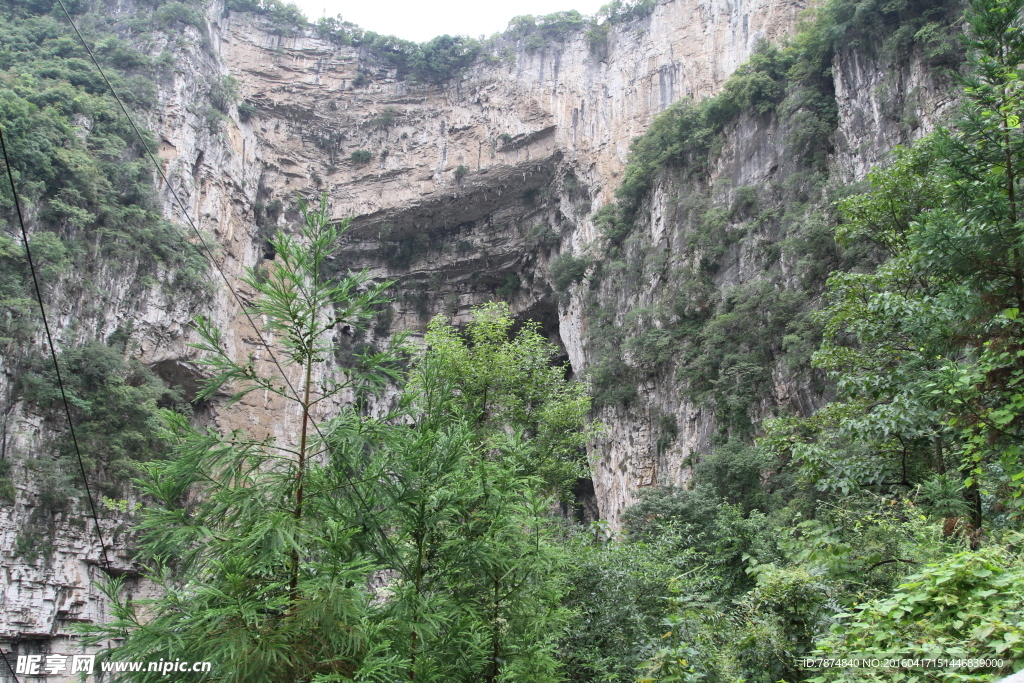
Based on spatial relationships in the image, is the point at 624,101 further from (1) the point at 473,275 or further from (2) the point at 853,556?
(2) the point at 853,556

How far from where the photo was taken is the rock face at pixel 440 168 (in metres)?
21.1

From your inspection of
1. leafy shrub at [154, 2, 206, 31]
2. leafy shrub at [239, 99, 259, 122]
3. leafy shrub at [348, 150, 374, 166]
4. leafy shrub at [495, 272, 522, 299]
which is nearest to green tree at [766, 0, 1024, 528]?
→ leafy shrub at [495, 272, 522, 299]

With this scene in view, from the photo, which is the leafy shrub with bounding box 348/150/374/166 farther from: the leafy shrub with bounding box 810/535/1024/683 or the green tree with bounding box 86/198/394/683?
the leafy shrub with bounding box 810/535/1024/683

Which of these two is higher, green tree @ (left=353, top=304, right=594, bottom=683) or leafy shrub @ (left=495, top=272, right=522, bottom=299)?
leafy shrub @ (left=495, top=272, right=522, bottom=299)

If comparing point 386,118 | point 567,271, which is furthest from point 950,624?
point 386,118

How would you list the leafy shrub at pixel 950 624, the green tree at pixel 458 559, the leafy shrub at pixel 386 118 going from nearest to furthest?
the leafy shrub at pixel 950 624
the green tree at pixel 458 559
the leafy shrub at pixel 386 118

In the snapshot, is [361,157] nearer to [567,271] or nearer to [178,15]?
[178,15]

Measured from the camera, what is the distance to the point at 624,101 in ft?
93.6

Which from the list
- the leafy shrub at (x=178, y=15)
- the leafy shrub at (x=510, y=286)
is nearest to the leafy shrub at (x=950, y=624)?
the leafy shrub at (x=510, y=286)

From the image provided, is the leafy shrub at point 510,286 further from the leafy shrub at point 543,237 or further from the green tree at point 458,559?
the green tree at point 458,559

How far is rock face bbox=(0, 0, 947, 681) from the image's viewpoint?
69.1 feet

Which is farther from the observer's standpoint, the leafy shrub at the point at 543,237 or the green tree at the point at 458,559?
the leafy shrub at the point at 543,237

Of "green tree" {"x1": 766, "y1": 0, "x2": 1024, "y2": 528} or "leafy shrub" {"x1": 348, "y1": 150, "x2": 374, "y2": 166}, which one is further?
"leafy shrub" {"x1": 348, "y1": 150, "x2": 374, "y2": 166}

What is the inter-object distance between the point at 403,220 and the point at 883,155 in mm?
22499
